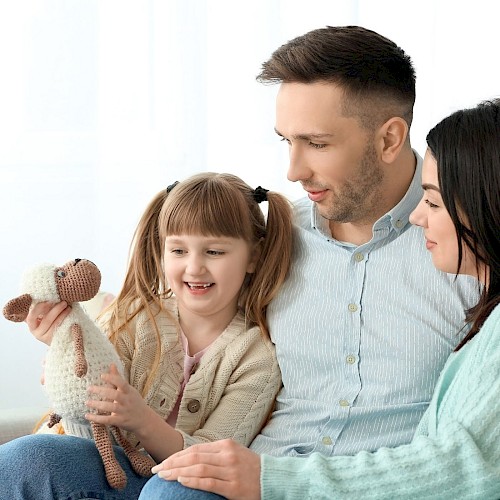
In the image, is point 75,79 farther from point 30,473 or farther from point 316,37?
point 30,473

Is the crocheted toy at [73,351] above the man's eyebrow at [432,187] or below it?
below

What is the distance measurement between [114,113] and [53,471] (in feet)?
4.39

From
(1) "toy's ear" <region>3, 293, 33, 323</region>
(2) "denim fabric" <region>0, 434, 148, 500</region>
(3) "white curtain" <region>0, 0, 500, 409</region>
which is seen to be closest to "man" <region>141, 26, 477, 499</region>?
(2) "denim fabric" <region>0, 434, 148, 500</region>

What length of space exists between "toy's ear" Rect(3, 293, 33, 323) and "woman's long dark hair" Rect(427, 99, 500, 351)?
0.70 m

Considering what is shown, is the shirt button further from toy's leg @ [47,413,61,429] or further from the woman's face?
the woman's face

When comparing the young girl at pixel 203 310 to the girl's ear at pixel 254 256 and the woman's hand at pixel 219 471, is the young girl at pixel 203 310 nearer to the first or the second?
the girl's ear at pixel 254 256

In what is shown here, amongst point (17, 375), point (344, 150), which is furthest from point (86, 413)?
point (17, 375)

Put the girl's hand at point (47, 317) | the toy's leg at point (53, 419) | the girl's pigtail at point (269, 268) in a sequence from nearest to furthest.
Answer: the girl's hand at point (47, 317)
the toy's leg at point (53, 419)
the girl's pigtail at point (269, 268)

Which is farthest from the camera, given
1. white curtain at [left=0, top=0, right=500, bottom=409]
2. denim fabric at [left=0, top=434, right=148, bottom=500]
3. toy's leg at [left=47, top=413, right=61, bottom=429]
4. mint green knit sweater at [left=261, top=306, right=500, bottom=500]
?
white curtain at [left=0, top=0, right=500, bottom=409]

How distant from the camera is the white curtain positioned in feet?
8.54

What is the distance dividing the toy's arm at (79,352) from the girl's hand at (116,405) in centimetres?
4

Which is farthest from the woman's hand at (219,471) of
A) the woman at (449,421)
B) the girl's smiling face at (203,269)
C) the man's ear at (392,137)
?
the man's ear at (392,137)

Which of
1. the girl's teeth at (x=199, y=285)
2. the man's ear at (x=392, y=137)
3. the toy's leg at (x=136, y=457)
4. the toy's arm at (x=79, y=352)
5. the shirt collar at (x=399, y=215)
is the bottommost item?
the toy's leg at (x=136, y=457)

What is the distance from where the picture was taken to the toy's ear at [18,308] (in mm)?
1616
